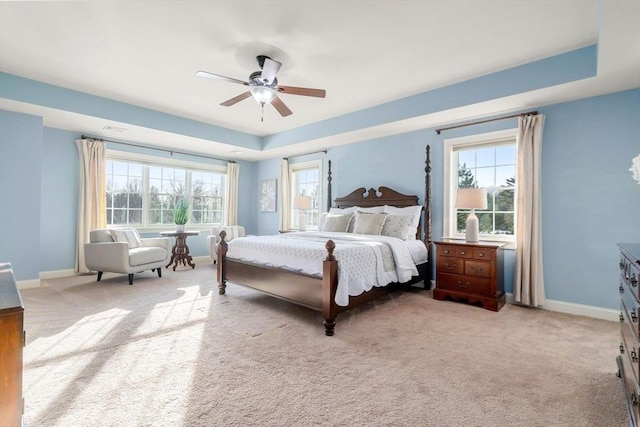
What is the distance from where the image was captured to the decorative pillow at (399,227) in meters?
4.24

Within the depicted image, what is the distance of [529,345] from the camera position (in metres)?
2.57

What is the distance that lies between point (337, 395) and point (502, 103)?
3633 mm

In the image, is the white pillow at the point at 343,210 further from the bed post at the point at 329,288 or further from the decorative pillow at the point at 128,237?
the decorative pillow at the point at 128,237

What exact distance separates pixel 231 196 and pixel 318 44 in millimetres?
4867

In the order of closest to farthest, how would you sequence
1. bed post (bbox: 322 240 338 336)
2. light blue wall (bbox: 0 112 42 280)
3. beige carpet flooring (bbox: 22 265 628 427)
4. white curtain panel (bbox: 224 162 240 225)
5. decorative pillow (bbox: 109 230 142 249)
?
beige carpet flooring (bbox: 22 265 628 427)
bed post (bbox: 322 240 338 336)
light blue wall (bbox: 0 112 42 280)
decorative pillow (bbox: 109 230 142 249)
white curtain panel (bbox: 224 162 240 225)

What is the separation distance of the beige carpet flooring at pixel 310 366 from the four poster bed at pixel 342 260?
0.88ft

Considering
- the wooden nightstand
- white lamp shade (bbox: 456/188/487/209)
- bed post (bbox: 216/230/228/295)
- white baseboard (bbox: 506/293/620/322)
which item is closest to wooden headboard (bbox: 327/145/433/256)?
the wooden nightstand

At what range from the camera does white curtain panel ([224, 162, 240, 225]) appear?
712 centimetres

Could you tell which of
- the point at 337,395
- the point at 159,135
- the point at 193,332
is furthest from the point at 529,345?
the point at 159,135

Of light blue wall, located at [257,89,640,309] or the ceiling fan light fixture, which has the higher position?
the ceiling fan light fixture

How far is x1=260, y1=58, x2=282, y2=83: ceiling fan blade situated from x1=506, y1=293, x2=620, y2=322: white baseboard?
4.06 m

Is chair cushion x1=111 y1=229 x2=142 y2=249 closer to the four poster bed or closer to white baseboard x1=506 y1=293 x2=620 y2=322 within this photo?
the four poster bed

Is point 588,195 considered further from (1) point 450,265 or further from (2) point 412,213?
(2) point 412,213

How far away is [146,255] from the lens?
184 inches
